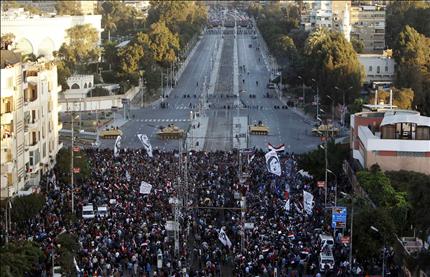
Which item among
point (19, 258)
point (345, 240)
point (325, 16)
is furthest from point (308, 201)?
point (325, 16)

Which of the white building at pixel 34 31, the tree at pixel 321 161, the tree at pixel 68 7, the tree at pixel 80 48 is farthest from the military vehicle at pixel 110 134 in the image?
the tree at pixel 68 7

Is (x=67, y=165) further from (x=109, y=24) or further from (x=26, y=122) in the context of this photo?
(x=109, y=24)

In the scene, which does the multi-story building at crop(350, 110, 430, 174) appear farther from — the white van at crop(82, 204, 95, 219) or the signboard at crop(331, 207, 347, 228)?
the white van at crop(82, 204, 95, 219)

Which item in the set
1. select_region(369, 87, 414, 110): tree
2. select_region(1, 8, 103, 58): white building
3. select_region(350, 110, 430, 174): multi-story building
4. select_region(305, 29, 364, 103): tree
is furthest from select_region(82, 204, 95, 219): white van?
select_region(1, 8, 103, 58): white building

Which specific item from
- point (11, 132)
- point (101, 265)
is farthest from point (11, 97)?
point (101, 265)

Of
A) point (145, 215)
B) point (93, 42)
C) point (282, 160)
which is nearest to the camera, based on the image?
point (145, 215)

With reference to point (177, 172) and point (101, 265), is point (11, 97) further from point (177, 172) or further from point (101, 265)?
point (101, 265)
